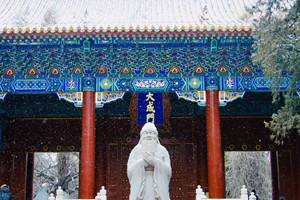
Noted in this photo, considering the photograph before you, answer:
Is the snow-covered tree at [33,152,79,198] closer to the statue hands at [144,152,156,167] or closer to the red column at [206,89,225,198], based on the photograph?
the red column at [206,89,225,198]

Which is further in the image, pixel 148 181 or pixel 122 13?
pixel 122 13

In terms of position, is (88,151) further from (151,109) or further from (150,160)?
(150,160)

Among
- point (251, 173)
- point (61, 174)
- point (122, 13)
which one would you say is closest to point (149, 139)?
point (122, 13)

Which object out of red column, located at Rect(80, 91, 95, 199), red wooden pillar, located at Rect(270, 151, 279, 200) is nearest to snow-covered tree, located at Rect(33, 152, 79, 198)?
red wooden pillar, located at Rect(270, 151, 279, 200)

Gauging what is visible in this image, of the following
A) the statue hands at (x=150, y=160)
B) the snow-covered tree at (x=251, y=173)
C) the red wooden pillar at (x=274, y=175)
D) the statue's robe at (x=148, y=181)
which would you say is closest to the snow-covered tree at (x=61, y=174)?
the snow-covered tree at (x=251, y=173)

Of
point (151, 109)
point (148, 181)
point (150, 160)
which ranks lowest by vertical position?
point (148, 181)

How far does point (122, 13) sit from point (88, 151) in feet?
12.9

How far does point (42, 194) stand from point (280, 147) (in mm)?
6419

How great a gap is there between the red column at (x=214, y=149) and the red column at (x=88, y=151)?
8.13 feet

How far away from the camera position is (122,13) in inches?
421

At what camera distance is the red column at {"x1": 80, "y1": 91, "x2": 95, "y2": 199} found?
858cm

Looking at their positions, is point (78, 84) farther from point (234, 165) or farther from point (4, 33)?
point (234, 165)

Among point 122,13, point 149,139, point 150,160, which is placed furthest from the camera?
point 122,13

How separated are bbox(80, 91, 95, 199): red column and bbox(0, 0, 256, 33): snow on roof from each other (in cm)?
191
